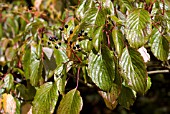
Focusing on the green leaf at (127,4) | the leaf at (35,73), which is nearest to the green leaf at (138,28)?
the green leaf at (127,4)

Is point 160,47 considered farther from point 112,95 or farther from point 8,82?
point 8,82

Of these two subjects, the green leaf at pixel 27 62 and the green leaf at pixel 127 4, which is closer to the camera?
the green leaf at pixel 127 4

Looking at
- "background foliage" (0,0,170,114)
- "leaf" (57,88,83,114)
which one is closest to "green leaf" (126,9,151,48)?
"background foliage" (0,0,170,114)

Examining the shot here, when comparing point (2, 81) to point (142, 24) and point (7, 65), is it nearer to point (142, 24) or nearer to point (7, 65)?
point (7, 65)

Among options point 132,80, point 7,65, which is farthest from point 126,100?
point 7,65

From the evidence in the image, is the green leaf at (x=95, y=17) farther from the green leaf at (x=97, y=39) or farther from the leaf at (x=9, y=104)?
the leaf at (x=9, y=104)

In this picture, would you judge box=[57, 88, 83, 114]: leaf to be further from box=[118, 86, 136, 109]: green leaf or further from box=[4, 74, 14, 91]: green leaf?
box=[4, 74, 14, 91]: green leaf

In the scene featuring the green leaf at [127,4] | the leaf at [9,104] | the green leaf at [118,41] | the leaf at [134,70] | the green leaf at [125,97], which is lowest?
the leaf at [9,104]
